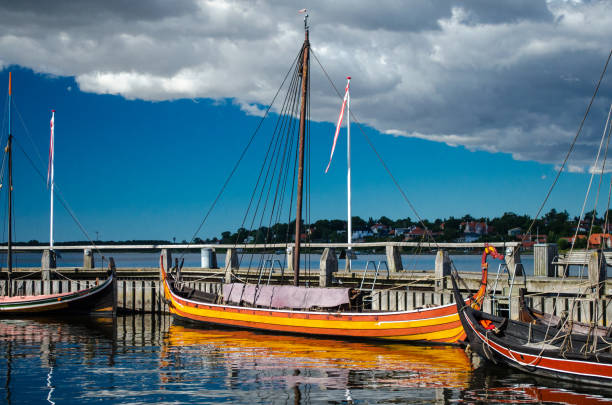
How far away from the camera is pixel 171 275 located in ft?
89.3

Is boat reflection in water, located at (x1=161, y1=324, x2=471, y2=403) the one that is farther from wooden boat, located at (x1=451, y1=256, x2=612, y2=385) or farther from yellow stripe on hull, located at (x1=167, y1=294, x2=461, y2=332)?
wooden boat, located at (x1=451, y1=256, x2=612, y2=385)

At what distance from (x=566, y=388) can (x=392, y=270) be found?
10037 millimetres

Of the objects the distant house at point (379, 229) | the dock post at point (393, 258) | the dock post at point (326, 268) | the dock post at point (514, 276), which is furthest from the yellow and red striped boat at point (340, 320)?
the distant house at point (379, 229)

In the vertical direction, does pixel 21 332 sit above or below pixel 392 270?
below

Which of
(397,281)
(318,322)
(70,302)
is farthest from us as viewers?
(70,302)

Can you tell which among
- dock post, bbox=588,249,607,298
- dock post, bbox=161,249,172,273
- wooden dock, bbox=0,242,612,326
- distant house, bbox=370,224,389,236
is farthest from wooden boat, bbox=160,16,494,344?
distant house, bbox=370,224,389,236

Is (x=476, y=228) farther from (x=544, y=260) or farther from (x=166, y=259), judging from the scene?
(x=544, y=260)

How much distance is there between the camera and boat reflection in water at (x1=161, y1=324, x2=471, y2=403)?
1373 cm

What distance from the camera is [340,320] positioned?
20.3 metres

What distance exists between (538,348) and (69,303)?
19.8 metres

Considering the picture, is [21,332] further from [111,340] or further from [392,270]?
[392,270]

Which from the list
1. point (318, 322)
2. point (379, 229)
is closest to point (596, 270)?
point (318, 322)

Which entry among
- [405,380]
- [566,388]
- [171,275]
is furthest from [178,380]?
[171,275]

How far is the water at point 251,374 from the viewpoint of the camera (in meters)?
13.1
